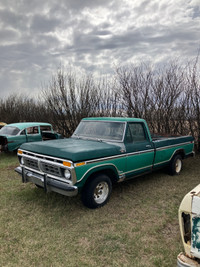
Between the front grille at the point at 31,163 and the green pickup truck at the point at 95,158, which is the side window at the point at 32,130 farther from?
the front grille at the point at 31,163

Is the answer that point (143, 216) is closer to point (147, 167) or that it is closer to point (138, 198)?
point (138, 198)

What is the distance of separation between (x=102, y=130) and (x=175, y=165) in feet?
9.22

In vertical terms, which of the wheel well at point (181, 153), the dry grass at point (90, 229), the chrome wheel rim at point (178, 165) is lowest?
the dry grass at point (90, 229)

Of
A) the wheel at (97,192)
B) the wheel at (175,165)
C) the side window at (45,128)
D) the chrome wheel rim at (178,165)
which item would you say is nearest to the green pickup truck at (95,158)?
the wheel at (97,192)

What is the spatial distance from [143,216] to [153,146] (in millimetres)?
1906

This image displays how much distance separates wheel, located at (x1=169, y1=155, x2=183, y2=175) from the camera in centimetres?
586

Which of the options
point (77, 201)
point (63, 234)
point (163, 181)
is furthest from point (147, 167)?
point (63, 234)

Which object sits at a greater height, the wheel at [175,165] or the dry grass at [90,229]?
the wheel at [175,165]

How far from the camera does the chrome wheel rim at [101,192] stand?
390 centimetres

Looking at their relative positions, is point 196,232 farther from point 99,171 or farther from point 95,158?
point 99,171

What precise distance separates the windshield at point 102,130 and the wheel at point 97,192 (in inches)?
40.8

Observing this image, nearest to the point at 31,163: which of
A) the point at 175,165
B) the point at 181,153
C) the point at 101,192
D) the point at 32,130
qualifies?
the point at 101,192

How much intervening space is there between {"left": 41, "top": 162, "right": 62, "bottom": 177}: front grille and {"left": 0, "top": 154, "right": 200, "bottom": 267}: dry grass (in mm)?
781

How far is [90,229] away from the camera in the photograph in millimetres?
3266
